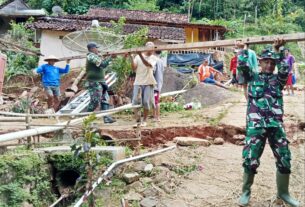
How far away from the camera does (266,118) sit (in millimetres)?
4660

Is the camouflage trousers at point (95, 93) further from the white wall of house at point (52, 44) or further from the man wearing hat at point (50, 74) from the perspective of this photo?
the white wall of house at point (52, 44)

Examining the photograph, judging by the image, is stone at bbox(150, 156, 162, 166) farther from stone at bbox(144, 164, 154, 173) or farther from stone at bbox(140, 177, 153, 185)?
stone at bbox(140, 177, 153, 185)

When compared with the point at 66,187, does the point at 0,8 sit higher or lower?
higher

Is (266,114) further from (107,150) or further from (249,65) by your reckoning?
(107,150)

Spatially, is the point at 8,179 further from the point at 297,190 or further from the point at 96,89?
the point at 297,190

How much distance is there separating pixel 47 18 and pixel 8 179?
16.7 metres

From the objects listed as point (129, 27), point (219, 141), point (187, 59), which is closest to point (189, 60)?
point (187, 59)

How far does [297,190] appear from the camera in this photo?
18.2ft

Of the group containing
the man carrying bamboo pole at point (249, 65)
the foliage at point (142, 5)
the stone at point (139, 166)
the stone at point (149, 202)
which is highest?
the foliage at point (142, 5)

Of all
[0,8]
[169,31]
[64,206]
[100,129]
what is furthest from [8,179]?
[0,8]

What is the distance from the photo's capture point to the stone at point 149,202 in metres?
5.27

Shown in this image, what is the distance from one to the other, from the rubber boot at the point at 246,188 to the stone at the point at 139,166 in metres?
1.68

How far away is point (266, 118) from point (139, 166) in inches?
87.3

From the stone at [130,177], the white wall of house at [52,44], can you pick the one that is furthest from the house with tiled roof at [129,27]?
the stone at [130,177]
